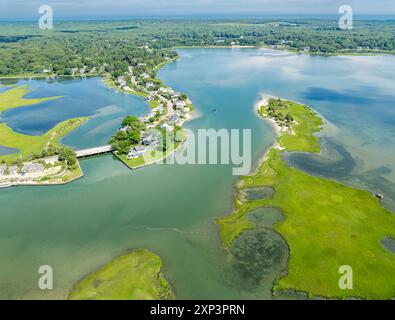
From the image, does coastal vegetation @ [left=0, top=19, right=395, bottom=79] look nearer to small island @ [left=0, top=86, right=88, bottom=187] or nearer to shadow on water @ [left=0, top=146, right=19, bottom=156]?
small island @ [left=0, top=86, right=88, bottom=187]

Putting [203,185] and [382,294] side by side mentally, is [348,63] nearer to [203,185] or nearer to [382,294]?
[203,185]

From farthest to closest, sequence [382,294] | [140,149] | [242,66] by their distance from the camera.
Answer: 1. [242,66]
2. [140,149]
3. [382,294]

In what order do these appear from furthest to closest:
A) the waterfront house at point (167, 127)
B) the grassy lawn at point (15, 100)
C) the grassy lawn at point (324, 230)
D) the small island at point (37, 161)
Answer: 1. the grassy lawn at point (15, 100)
2. the waterfront house at point (167, 127)
3. the small island at point (37, 161)
4. the grassy lawn at point (324, 230)

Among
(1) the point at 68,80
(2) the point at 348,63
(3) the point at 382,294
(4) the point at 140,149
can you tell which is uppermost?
(2) the point at 348,63

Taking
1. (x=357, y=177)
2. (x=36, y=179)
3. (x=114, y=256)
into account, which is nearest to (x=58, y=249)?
(x=114, y=256)

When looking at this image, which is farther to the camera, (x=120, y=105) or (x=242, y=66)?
(x=242, y=66)

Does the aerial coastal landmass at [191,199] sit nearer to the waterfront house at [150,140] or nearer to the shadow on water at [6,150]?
the waterfront house at [150,140]

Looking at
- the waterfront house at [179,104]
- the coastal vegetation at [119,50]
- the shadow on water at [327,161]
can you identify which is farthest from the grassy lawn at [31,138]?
the coastal vegetation at [119,50]
